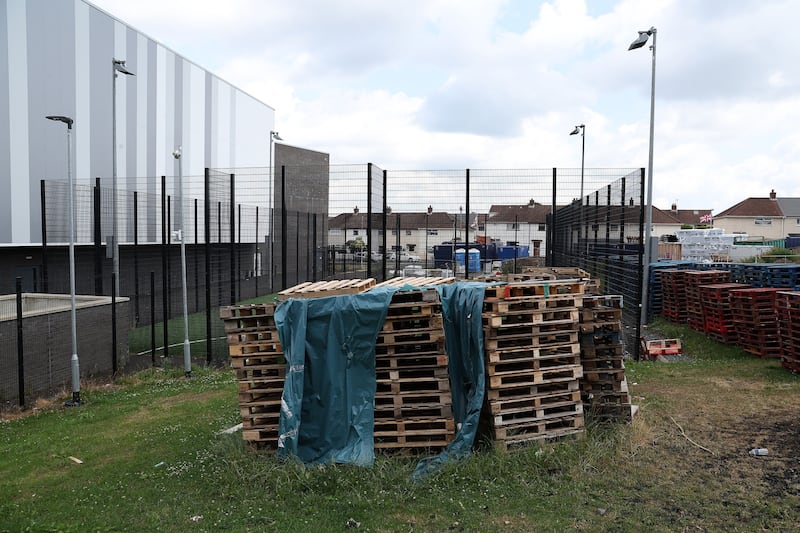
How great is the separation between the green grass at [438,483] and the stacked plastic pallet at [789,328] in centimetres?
262

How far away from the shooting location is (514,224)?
2148 centimetres

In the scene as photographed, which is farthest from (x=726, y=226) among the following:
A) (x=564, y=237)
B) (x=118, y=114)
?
(x=118, y=114)

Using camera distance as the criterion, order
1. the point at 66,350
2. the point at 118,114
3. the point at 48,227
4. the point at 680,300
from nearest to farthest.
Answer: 1. the point at 66,350
2. the point at 680,300
3. the point at 48,227
4. the point at 118,114

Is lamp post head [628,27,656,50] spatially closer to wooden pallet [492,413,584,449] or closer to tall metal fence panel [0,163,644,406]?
tall metal fence panel [0,163,644,406]

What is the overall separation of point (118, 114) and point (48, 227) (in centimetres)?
598

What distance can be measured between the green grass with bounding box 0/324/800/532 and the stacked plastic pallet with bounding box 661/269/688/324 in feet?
31.4

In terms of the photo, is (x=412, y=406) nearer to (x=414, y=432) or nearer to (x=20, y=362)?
(x=414, y=432)

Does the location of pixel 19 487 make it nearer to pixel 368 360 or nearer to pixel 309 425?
pixel 309 425

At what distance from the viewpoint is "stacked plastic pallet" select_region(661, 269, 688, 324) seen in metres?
18.1

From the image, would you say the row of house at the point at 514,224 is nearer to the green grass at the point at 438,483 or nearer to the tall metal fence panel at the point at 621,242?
the tall metal fence panel at the point at 621,242

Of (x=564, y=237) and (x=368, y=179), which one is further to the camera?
(x=564, y=237)

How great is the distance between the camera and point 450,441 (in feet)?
23.2

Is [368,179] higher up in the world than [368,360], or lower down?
higher up

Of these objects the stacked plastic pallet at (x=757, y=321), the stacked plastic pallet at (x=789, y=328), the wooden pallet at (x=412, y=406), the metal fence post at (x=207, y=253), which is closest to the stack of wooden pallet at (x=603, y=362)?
the wooden pallet at (x=412, y=406)
